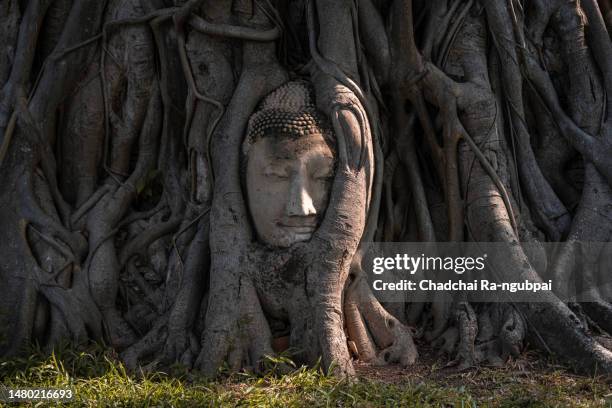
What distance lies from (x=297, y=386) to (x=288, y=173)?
114 cm

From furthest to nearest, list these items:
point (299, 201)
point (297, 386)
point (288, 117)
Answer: point (288, 117), point (299, 201), point (297, 386)

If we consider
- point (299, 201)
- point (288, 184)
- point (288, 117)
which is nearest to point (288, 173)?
point (288, 184)

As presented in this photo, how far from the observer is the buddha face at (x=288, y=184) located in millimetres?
3732

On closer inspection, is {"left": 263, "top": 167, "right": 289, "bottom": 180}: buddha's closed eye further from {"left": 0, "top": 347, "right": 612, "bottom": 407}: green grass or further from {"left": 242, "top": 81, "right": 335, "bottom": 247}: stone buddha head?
{"left": 0, "top": 347, "right": 612, "bottom": 407}: green grass

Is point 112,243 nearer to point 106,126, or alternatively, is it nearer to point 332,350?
point 106,126

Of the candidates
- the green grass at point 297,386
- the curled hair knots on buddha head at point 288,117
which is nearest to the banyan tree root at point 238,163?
the curled hair knots on buddha head at point 288,117

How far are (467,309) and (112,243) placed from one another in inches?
83.1

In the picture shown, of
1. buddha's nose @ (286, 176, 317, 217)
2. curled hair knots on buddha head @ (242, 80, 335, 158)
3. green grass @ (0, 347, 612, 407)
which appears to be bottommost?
green grass @ (0, 347, 612, 407)

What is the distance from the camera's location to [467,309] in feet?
12.8

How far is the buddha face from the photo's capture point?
3732mm

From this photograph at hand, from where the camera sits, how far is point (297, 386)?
3285 millimetres

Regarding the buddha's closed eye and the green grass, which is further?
the buddha's closed eye

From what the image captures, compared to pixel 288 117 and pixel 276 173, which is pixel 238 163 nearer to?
pixel 276 173

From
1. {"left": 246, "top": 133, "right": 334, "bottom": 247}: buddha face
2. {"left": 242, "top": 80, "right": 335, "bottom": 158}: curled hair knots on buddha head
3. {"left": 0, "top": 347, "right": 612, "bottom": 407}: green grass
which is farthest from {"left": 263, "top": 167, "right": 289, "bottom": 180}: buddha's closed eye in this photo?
{"left": 0, "top": 347, "right": 612, "bottom": 407}: green grass
